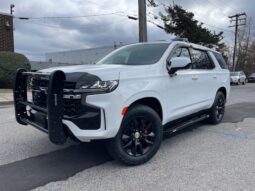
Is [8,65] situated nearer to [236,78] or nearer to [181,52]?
[181,52]

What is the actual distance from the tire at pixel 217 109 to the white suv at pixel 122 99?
0.91 metres

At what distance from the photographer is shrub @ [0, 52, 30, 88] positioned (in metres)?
14.8

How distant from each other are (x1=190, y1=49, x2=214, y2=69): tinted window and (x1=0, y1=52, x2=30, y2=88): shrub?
12.0 m

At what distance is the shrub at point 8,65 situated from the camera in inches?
583

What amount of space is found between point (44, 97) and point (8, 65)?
499 inches

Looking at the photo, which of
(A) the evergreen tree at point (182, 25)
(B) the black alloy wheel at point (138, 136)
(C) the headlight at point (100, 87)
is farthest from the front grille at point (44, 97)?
(A) the evergreen tree at point (182, 25)

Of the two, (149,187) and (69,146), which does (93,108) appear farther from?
(69,146)

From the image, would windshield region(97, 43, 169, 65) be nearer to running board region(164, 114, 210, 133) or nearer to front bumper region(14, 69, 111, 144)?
running board region(164, 114, 210, 133)

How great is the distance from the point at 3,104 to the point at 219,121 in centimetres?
847

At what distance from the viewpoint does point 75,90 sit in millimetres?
3203

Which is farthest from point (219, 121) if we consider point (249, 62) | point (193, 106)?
point (249, 62)

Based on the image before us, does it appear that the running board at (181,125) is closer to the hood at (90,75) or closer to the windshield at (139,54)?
the windshield at (139,54)

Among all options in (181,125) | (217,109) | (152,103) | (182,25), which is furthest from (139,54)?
(182,25)


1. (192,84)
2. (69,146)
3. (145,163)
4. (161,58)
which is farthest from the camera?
(192,84)
